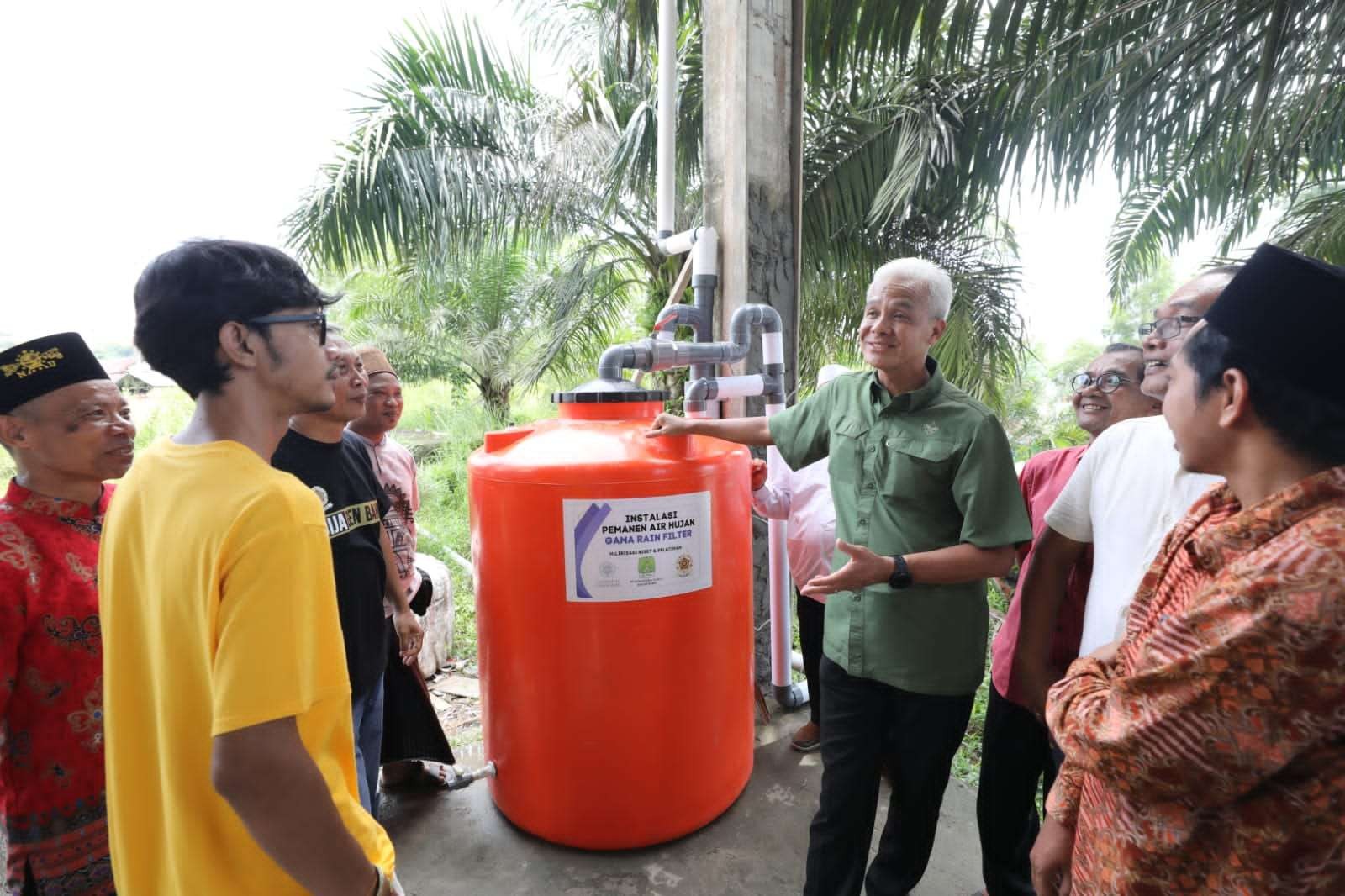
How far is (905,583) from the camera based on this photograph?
1696 millimetres

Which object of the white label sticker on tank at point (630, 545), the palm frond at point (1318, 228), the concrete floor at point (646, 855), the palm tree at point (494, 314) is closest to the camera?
the white label sticker on tank at point (630, 545)

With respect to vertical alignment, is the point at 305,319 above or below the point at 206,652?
above

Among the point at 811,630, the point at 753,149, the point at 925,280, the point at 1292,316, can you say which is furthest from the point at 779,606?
the point at 1292,316

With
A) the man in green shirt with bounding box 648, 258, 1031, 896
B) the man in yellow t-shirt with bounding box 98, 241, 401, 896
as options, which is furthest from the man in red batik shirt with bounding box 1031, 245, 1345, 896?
the man in yellow t-shirt with bounding box 98, 241, 401, 896

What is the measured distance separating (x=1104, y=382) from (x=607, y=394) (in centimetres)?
164

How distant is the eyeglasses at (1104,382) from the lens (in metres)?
2.15

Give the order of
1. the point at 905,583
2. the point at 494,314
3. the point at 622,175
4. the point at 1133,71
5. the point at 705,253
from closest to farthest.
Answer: the point at 905,583 < the point at 705,253 < the point at 1133,71 < the point at 622,175 < the point at 494,314

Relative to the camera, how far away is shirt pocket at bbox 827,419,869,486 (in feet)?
6.29

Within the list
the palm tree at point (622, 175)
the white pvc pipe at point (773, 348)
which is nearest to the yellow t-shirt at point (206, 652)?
the white pvc pipe at point (773, 348)

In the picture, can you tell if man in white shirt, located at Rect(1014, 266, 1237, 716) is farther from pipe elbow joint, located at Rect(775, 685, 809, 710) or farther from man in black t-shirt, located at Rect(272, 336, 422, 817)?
man in black t-shirt, located at Rect(272, 336, 422, 817)

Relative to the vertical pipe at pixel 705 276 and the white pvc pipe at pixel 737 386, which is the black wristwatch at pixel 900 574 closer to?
the white pvc pipe at pixel 737 386

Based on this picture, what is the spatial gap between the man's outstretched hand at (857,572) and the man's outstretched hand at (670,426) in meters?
0.68

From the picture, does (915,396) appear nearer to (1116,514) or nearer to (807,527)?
(1116,514)

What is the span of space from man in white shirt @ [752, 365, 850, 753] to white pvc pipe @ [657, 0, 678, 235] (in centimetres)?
124
